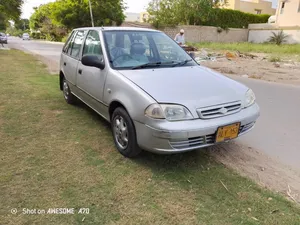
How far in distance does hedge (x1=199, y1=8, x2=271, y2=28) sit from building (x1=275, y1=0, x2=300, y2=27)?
3.96 metres

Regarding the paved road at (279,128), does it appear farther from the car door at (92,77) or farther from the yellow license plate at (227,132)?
the car door at (92,77)

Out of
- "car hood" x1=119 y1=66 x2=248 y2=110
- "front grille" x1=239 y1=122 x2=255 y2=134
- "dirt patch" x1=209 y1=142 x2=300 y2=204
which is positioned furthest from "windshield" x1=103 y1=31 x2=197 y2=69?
"dirt patch" x1=209 y1=142 x2=300 y2=204

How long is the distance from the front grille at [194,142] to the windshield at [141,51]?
1.35 metres

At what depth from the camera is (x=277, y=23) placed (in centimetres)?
3050

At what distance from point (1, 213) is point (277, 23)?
112ft

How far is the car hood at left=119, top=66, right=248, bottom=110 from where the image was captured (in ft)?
9.70

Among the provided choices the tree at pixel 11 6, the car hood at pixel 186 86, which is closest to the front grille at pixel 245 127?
the car hood at pixel 186 86

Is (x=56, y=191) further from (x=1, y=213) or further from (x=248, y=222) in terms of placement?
(x=248, y=222)

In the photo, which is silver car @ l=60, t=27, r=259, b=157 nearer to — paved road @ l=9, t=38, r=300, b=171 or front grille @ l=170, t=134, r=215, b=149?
front grille @ l=170, t=134, r=215, b=149

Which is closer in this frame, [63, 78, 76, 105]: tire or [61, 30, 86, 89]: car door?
[61, 30, 86, 89]: car door

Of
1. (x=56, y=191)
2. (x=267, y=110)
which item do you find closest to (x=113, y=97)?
(x=56, y=191)

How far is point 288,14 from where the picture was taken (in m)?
29.1

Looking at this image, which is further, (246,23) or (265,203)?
(246,23)

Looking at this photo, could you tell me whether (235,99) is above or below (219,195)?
above
